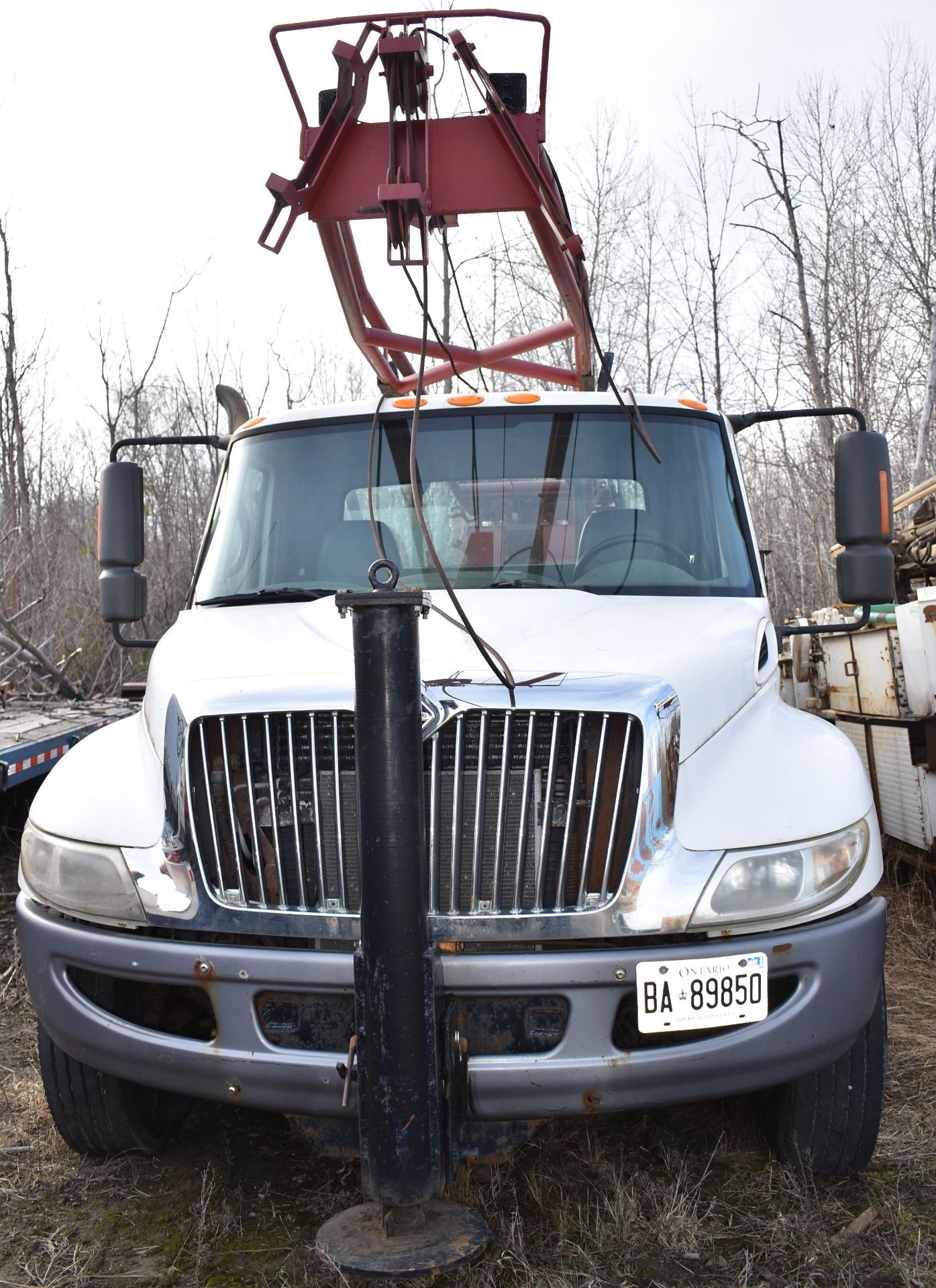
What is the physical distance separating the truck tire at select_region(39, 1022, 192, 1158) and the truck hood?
929 millimetres

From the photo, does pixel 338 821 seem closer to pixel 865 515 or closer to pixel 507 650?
pixel 507 650

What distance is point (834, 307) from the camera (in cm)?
1897

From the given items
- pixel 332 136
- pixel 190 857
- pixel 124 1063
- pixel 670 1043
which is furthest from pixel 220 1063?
pixel 332 136

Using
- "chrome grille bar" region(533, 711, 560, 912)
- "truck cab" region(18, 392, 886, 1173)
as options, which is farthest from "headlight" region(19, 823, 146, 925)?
"chrome grille bar" region(533, 711, 560, 912)

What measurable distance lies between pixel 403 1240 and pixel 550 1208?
0.68m

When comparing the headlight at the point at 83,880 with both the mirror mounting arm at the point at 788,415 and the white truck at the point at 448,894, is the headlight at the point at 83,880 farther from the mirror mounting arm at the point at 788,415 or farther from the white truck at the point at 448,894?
the mirror mounting arm at the point at 788,415

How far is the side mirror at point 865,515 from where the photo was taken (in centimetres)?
364

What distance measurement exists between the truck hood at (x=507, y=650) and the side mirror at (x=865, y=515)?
360 mm

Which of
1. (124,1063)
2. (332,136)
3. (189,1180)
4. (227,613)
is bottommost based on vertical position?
(189,1180)

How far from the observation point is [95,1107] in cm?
306

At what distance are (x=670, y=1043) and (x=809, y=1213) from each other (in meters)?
0.72

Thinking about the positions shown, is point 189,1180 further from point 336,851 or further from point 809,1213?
point 809,1213

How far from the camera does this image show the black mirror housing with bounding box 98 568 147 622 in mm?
3988

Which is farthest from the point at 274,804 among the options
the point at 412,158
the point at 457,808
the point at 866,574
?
the point at 412,158
